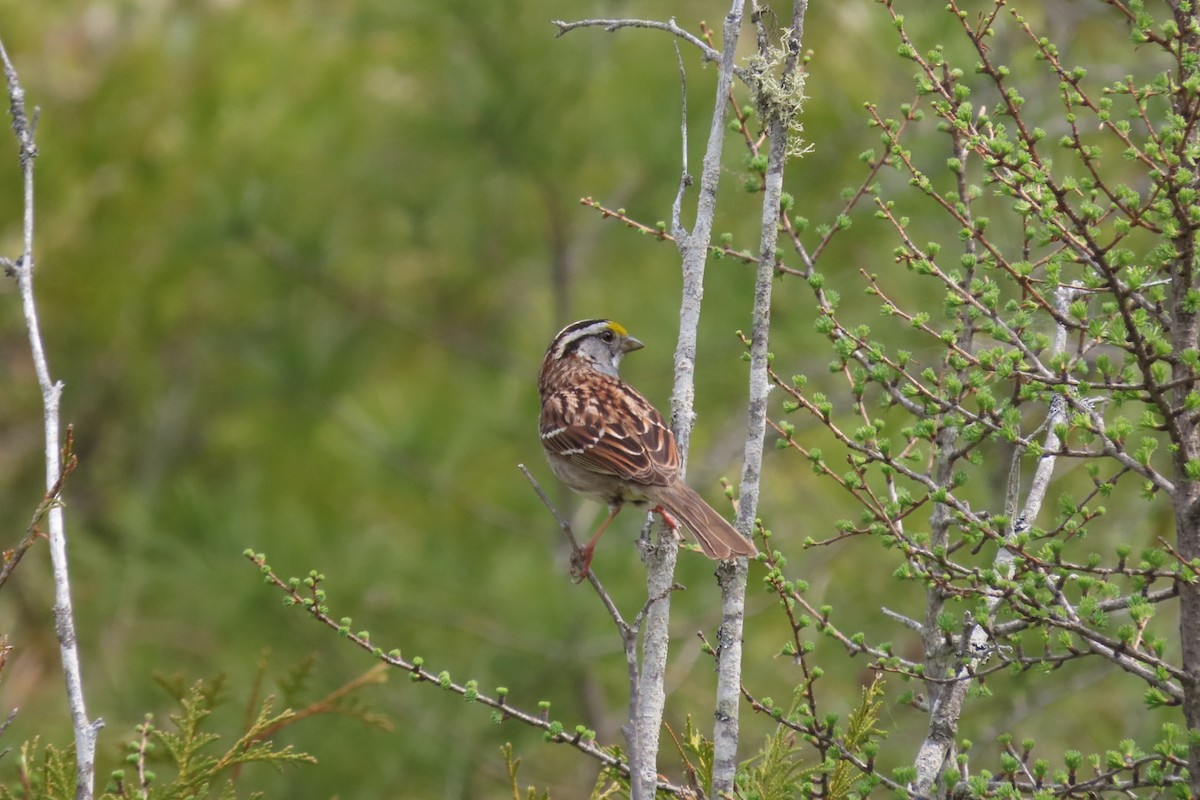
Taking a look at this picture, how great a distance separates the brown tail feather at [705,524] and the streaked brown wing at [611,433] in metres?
0.19

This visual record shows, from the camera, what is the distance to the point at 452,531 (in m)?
10.4

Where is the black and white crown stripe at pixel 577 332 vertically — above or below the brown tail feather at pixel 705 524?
above

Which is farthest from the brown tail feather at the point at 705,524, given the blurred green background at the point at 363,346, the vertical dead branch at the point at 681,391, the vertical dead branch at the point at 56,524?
the blurred green background at the point at 363,346

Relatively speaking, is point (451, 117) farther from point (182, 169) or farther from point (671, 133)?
point (182, 169)

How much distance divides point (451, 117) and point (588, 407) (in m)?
4.50

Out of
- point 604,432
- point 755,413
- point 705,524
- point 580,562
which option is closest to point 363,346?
point 604,432

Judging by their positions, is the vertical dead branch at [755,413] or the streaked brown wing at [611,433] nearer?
the vertical dead branch at [755,413]

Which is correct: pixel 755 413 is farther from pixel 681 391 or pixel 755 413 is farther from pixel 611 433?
pixel 611 433

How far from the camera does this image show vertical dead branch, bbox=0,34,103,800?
331 centimetres

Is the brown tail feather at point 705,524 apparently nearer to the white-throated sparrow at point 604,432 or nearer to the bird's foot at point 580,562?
the white-throated sparrow at point 604,432

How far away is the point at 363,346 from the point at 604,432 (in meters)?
5.18

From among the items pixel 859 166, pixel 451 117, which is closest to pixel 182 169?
pixel 451 117

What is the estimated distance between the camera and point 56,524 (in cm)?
355

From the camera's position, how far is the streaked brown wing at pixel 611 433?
18.4 feet
